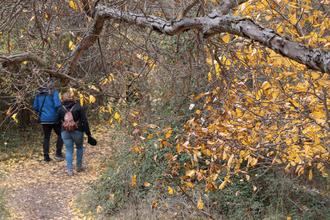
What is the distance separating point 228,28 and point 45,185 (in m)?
8.26

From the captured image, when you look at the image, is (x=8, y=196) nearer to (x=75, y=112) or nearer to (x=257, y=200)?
(x=75, y=112)

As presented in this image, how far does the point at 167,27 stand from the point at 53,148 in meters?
9.85

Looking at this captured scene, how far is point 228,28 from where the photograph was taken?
91.9 inches

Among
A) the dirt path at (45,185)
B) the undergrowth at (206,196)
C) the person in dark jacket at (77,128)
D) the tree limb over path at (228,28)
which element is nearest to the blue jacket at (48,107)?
the person in dark jacket at (77,128)

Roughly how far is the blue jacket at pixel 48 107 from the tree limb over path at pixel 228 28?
6.37 meters

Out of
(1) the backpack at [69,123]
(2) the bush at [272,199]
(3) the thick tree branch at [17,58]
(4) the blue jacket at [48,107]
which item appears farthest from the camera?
(4) the blue jacket at [48,107]

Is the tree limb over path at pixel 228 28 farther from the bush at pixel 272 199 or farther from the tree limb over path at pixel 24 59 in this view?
the bush at pixel 272 199

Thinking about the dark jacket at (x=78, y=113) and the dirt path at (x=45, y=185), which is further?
the dark jacket at (x=78, y=113)

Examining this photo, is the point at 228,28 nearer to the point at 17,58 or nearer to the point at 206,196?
the point at 17,58

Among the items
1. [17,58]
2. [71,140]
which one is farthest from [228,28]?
[71,140]

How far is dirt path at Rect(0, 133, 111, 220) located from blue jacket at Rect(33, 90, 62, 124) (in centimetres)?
117

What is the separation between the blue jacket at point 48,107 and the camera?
32.7 feet

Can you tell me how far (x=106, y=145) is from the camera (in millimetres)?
12320

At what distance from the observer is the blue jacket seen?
996 cm
